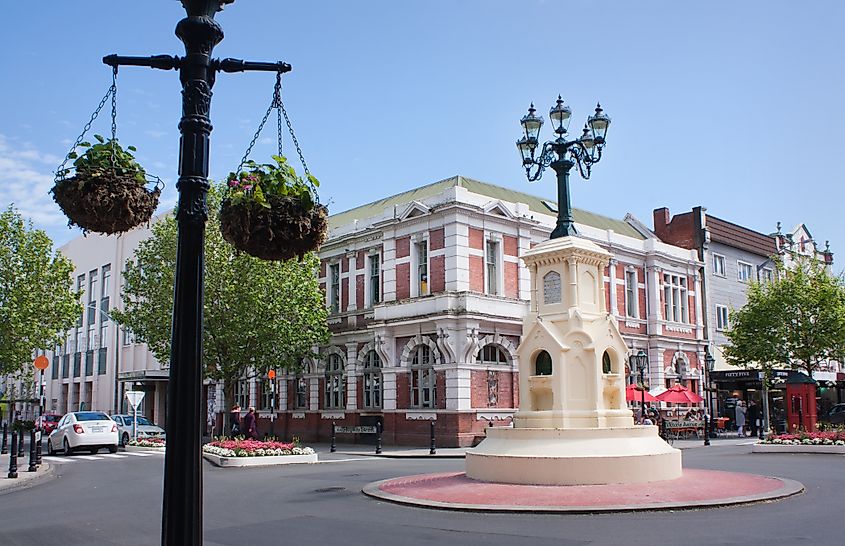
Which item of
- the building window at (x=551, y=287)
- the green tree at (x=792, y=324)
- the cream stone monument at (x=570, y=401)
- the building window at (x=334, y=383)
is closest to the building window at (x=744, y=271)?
the green tree at (x=792, y=324)

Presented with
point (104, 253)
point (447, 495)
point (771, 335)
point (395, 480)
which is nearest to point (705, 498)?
point (447, 495)

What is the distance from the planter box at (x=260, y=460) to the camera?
76.4 ft

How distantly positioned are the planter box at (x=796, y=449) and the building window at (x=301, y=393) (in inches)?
873

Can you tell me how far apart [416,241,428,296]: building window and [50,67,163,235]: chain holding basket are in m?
28.4

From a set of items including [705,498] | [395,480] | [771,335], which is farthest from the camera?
[771,335]

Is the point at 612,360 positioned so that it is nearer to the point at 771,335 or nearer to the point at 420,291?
the point at 420,291

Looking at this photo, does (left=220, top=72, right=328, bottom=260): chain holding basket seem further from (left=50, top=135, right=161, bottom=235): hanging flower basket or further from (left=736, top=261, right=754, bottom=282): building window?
(left=736, top=261, right=754, bottom=282): building window

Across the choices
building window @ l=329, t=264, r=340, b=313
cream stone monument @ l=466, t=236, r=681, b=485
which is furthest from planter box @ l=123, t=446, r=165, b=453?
cream stone monument @ l=466, t=236, r=681, b=485

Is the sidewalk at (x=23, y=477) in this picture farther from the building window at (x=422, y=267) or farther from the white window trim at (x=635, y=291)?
the white window trim at (x=635, y=291)

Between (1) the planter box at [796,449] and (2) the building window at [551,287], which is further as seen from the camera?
(1) the planter box at [796,449]

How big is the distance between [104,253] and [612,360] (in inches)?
2026

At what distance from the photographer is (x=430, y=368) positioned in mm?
33719

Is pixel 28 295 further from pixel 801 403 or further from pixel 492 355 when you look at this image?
pixel 801 403

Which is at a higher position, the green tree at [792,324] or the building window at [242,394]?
the green tree at [792,324]
